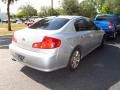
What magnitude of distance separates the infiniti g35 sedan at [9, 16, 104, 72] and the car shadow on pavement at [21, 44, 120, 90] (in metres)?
0.31

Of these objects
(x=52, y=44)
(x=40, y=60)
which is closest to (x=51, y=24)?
(x=52, y=44)

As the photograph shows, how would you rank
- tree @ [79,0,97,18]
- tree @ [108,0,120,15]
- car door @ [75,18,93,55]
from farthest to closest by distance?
tree @ [108,0,120,15] → tree @ [79,0,97,18] → car door @ [75,18,93,55]

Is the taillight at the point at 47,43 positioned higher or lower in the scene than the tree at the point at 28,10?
lower

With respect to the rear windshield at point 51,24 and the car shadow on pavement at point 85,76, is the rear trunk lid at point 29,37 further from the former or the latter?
the car shadow on pavement at point 85,76

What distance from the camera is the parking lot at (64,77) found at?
4.84 metres

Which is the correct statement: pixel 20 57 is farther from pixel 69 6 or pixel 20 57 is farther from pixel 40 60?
pixel 69 6

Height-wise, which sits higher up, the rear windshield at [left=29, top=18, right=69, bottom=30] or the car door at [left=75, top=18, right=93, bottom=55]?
the rear windshield at [left=29, top=18, right=69, bottom=30]

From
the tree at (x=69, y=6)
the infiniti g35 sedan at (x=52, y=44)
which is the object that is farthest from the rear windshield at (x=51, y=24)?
the tree at (x=69, y=6)

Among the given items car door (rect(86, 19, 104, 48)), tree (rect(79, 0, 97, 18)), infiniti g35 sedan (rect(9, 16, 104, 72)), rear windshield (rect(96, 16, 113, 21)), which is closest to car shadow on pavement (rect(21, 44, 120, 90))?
infiniti g35 sedan (rect(9, 16, 104, 72))

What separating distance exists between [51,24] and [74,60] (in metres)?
1.17

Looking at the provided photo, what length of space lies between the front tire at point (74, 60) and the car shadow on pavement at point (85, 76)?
0.45 ft

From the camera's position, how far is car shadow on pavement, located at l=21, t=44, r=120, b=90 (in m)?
4.89

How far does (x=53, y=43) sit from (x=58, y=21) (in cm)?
113

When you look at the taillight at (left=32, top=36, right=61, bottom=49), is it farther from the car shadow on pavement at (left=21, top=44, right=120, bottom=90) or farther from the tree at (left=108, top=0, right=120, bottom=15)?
the tree at (left=108, top=0, right=120, bottom=15)
